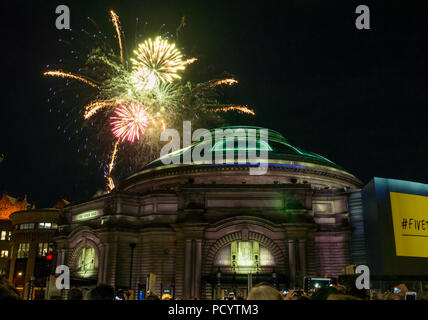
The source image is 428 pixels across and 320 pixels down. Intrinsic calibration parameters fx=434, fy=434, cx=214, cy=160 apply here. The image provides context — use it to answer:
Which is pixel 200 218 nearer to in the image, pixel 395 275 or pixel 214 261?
pixel 214 261

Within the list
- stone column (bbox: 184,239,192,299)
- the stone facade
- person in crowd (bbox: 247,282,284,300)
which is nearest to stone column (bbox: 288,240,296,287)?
the stone facade

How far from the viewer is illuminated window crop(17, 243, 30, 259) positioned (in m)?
87.5

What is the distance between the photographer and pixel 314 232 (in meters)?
48.6

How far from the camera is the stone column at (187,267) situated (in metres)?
45.9

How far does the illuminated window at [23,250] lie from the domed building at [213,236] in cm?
3285

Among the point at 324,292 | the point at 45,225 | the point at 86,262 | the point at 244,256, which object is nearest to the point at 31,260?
the point at 45,225

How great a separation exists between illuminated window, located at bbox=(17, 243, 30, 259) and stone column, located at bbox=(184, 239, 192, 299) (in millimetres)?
53635

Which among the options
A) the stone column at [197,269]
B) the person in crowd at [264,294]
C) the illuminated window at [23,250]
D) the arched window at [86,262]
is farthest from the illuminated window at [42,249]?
the person in crowd at [264,294]

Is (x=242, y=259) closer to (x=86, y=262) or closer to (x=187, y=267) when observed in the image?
(x=187, y=267)

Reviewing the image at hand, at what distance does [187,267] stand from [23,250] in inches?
2171

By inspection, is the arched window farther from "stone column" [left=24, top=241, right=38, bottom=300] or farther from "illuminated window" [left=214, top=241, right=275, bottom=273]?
"stone column" [left=24, top=241, right=38, bottom=300]

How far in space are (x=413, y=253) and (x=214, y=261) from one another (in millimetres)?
20646

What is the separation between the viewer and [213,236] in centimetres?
4784
